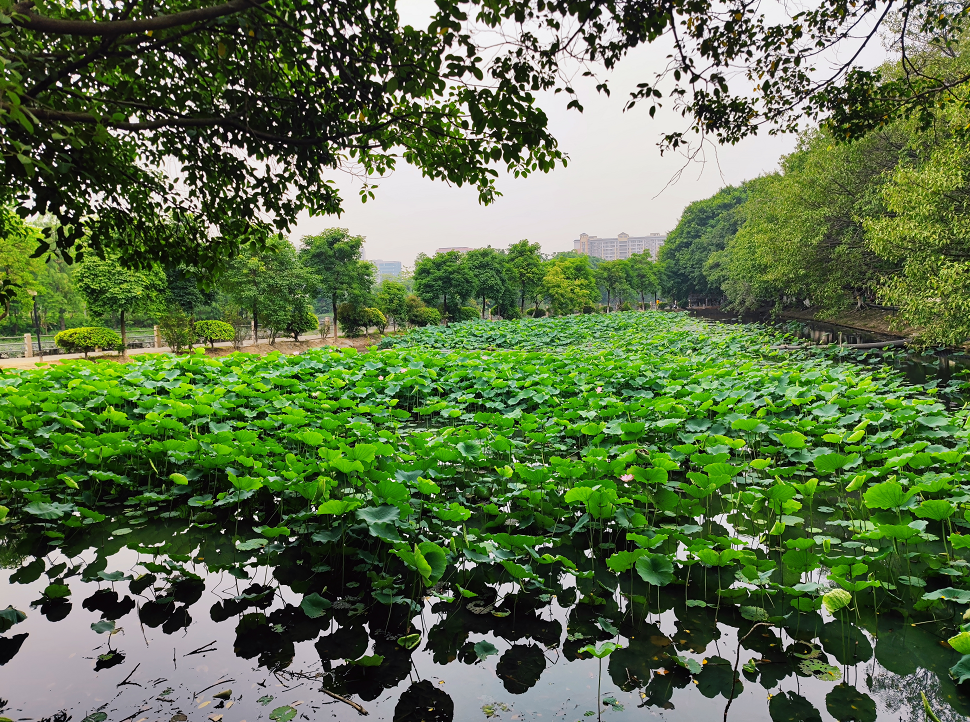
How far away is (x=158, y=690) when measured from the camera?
2.55 metres

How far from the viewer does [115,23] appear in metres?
3.09

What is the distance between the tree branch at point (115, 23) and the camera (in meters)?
3.01

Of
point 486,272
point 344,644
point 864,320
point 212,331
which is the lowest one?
point 344,644

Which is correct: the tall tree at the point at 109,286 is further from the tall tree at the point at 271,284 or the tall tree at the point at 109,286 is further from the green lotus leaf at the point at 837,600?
the green lotus leaf at the point at 837,600

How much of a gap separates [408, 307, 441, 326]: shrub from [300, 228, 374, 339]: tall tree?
16.7ft

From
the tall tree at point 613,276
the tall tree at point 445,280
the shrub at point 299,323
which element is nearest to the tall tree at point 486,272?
the tall tree at point 445,280

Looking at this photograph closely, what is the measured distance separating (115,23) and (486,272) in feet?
117

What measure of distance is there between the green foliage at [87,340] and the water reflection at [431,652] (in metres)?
20.3

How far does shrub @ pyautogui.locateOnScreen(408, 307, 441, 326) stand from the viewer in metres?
33.8

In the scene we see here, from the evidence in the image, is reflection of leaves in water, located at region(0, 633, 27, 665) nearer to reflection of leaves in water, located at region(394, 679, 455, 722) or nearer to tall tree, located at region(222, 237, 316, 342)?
reflection of leaves in water, located at region(394, 679, 455, 722)

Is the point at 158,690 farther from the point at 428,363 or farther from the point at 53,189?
the point at 428,363

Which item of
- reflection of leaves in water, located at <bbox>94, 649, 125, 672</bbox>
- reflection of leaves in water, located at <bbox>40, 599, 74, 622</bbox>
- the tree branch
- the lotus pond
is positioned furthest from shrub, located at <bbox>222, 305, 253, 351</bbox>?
reflection of leaves in water, located at <bbox>94, 649, 125, 672</bbox>

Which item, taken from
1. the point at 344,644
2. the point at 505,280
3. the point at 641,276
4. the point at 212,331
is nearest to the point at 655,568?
the point at 344,644

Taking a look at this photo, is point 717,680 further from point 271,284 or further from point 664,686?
point 271,284
